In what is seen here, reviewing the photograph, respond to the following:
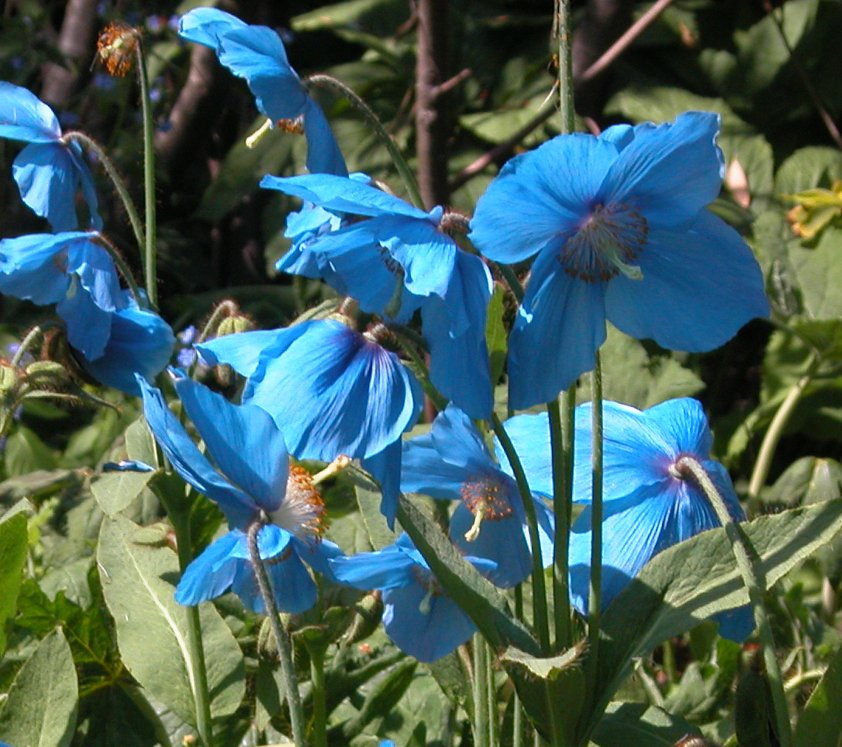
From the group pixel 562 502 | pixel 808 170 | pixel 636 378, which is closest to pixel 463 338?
pixel 562 502

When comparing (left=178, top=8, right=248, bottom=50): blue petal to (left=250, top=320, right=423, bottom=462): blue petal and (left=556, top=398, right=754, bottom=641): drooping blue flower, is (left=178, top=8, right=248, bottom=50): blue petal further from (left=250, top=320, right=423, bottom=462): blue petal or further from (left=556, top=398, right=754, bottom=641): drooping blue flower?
(left=556, top=398, right=754, bottom=641): drooping blue flower

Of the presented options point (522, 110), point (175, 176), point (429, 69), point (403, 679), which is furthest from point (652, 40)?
point (403, 679)

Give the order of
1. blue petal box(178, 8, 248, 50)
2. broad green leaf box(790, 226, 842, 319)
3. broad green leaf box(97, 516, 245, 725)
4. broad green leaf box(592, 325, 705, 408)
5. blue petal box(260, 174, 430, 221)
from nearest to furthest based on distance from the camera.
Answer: blue petal box(260, 174, 430, 221) < blue petal box(178, 8, 248, 50) < broad green leaf box(97, 516, 245, 725) < broad green leaf box(592, 325, 705, 408) < broad green leaf box(790, 226, 842, 319)

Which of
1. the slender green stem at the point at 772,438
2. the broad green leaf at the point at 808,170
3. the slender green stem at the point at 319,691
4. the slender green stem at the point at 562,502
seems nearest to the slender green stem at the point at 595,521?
the slender green stem at the point at 562,502

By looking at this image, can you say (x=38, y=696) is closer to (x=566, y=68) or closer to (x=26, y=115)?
(x=26, y=115)

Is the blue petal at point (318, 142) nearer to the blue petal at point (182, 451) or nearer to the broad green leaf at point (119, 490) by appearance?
the blue petal at point (182, 451)

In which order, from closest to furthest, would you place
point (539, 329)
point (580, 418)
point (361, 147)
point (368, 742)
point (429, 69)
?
point (539, 329), point (580, 418), point (368, 742), point (429, 69), point (361, 147)

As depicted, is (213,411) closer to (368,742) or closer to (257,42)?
(257,42)

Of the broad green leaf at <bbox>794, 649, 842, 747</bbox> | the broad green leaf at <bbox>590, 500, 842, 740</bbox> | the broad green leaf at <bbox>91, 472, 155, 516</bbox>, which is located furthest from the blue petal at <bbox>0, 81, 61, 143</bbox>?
the broad green leaf at <bbox>794, 649, 842, 747</bbox>
